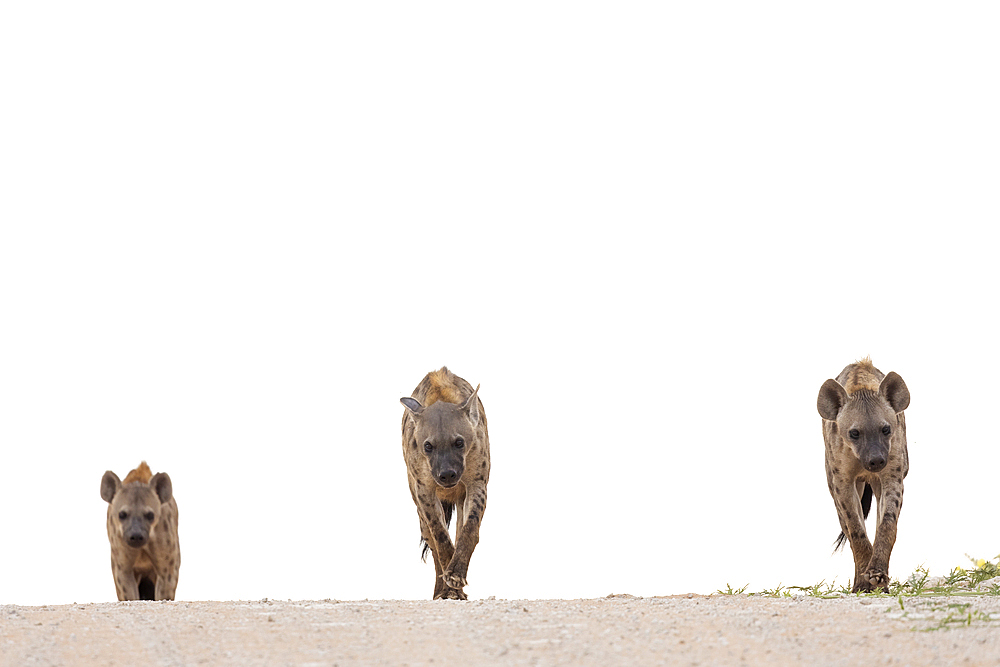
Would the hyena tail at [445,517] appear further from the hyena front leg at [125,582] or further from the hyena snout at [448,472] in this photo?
the hyena front leg at [125,582]

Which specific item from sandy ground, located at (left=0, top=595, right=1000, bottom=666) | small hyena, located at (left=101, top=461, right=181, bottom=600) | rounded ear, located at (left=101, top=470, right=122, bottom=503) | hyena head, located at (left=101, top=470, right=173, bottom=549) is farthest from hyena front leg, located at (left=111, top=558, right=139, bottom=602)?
sandy ground, located at (left=0, top=595, right=1000, bottom=666)

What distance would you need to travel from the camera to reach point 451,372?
28.1ft

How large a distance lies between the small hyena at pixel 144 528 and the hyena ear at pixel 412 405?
1885 mm

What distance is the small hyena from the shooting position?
27.6 feet

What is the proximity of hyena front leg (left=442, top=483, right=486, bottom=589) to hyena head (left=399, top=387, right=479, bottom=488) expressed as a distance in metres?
0.17

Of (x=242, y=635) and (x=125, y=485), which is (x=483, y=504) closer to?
(x=125, y=485)

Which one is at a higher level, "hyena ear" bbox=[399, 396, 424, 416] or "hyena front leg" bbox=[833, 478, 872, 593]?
"hyena ear" bbox=[399, 396, 424, 416]

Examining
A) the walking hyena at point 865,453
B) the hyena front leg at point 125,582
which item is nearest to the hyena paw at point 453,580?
the walking hyena at point 865,453

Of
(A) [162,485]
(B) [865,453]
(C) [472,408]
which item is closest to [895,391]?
(B) [865,453]

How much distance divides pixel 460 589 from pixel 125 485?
9.33 feet

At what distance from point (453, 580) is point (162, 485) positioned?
103 inches

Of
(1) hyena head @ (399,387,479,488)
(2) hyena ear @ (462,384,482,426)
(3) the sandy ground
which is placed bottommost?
(3) the sandy ground

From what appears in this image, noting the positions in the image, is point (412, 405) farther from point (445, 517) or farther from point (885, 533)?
point (885, 533)

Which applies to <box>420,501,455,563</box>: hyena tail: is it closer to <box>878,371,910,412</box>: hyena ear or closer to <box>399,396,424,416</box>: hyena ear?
<box>399,396,424,416</box>: hyena ear
